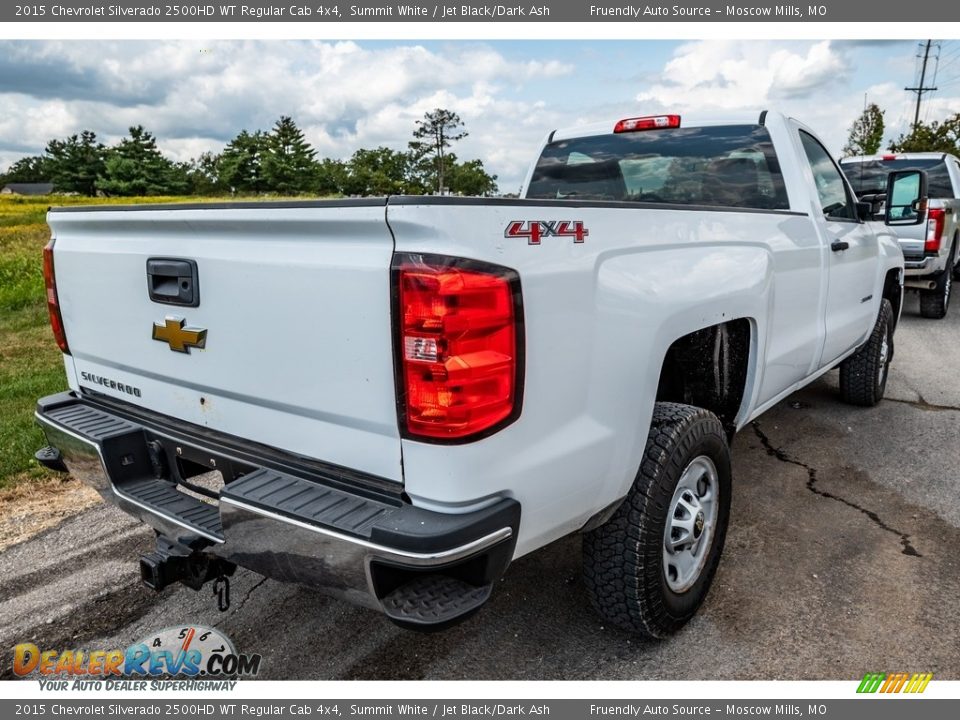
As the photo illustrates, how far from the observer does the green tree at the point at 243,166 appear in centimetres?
7944

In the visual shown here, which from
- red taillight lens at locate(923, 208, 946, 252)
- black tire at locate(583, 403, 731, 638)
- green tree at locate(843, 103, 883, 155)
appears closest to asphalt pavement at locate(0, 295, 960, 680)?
black tire at locate(583, 403, 731, 638)

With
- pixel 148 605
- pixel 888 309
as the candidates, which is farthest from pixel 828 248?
pixel 148 605

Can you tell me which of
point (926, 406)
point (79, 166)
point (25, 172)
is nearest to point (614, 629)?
point (926, 406)

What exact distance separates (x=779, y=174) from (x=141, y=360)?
10.9ft

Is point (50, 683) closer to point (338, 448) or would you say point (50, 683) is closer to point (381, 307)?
point (338, 448)

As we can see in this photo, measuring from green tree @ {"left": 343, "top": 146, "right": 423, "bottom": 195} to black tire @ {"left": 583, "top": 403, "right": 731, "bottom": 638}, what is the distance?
40.5m

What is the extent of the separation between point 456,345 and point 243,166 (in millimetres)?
84591

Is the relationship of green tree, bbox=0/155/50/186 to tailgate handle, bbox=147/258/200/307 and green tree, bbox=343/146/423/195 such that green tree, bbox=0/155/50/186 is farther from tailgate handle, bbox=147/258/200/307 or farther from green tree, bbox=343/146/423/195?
tailgate handle, bbox=147/258/200/307

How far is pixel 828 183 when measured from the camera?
446 centimetres

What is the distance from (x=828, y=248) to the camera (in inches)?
159

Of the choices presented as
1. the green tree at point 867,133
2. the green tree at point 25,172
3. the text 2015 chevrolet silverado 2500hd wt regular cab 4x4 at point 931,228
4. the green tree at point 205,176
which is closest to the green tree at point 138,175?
the green tree at point 205,176

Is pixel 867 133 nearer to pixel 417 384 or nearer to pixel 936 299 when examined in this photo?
pixel 936 299

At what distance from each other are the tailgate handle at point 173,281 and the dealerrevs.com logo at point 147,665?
1.32 meters

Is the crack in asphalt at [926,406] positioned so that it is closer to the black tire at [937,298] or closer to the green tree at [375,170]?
the black tire at [937,298]
